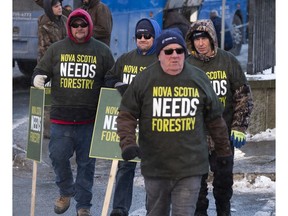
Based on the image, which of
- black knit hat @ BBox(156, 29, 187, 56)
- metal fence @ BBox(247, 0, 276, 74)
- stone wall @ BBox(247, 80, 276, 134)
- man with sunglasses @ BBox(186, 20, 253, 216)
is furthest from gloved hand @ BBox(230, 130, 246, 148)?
metal fence @ BBox(247, 0, 276, 74)

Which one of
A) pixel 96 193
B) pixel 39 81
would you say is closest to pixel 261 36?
pixel 96 193

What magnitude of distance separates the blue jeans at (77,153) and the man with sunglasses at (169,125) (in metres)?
1.81

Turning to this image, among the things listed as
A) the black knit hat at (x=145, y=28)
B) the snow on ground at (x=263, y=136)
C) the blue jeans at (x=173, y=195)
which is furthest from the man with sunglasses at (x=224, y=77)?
the snow on ground at (x=263, y=136)

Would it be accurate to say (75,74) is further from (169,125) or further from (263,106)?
(263,106)

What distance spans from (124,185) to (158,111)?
1.86 m

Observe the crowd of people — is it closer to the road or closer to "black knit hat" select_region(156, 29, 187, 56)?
"black knit hat" select_region(156, 29, 187, 56)

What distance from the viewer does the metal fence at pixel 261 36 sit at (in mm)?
14023

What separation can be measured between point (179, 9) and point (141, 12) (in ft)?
2.67

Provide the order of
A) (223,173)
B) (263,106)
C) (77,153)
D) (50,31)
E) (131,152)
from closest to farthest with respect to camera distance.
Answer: (131,152), (223,173), (77,153), (50,31), (263,106)

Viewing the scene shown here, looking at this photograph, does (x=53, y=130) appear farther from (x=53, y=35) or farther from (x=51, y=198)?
(x=53, y=35)

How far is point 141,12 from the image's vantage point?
17.8m

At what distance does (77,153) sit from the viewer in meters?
8.33

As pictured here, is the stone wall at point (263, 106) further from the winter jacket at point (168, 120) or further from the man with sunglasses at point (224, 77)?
the winter jacket at point (168, 120)

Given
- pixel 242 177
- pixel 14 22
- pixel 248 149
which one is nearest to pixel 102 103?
pixel 242 177
